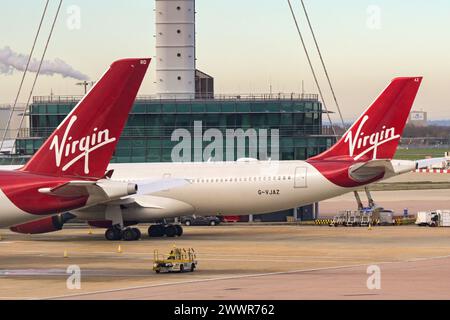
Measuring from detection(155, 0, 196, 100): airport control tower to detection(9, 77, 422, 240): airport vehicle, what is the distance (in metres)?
26.9

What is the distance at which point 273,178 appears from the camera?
70.3 meters

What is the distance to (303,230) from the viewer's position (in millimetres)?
77250

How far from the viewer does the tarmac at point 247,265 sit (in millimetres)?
39812

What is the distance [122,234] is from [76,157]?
24.2m

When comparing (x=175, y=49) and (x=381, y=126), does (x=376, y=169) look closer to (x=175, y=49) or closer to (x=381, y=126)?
(x=381, y=126)

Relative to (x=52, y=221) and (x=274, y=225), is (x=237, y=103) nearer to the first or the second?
(x=274, y=225)

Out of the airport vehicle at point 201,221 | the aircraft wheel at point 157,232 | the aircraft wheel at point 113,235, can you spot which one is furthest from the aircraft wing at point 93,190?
the airport vehicle at point 201,221

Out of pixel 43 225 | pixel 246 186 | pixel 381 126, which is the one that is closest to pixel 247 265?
pixel 43 225

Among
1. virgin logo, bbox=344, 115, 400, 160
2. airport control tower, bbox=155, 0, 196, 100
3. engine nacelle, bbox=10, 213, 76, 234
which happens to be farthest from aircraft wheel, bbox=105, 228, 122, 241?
airport control tower, bbox=155, 0, 196, 100

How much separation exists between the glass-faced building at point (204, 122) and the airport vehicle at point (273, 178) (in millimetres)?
17489
